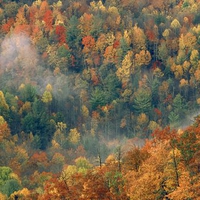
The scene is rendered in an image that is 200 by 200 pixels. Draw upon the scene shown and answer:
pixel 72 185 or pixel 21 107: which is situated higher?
pixel 21 107

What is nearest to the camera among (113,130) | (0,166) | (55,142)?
(0,166)

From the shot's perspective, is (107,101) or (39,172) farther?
(107,101)

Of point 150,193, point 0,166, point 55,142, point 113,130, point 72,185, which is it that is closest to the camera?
point 150,193

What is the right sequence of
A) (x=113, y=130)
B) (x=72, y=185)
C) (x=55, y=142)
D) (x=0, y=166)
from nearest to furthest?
1. (x=72, y=185)
2. (x=0, y=166)
3. (x=55, y=142)
4. (x=113, y=130)

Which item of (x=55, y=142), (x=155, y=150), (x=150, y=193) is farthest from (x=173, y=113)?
(x=150, y=193)

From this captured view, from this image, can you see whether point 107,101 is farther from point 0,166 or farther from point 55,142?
point 0,166

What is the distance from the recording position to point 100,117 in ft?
642

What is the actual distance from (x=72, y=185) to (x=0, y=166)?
66355 mm

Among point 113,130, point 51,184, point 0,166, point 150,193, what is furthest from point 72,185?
point 113,130

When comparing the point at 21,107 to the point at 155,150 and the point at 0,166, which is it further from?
the point at 155,150

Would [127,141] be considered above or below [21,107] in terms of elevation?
below

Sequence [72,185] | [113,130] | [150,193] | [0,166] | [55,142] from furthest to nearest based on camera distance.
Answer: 1. [113,130]
2. [55,142]
3. [0,166]
4. [72,185]
5. [150,193]

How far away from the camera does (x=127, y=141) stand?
7072 inches

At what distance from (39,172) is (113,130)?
3817 cm
